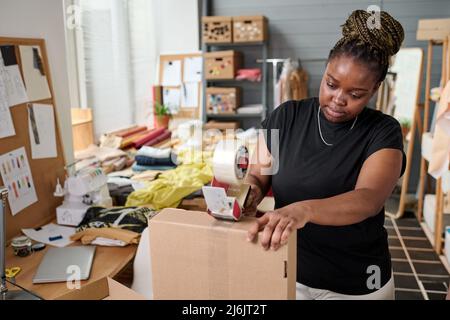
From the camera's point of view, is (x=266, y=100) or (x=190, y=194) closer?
(x=190, y=194)

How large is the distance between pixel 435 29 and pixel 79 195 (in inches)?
99.9

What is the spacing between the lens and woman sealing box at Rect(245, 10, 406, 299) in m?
0.87

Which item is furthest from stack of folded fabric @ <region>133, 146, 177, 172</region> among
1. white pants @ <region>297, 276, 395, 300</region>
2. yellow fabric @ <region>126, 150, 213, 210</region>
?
white pants @ <region>297, 276, 395, 300</region>

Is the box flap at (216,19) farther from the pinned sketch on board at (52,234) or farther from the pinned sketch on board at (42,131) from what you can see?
the pinned sketch on board at (52,234)

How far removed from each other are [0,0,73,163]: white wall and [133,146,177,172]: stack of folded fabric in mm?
763

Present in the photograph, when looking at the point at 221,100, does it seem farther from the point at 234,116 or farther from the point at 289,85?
the point at 289,85

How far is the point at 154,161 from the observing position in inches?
111

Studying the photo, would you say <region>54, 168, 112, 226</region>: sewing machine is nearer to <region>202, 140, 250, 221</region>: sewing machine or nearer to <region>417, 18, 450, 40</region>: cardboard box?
<region>202, 140, 250, 221</region>: sewing machine

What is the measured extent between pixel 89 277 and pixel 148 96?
10.8 feet

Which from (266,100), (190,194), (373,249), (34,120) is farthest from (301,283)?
(266,100)

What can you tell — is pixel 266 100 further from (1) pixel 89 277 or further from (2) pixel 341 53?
(2) pixel 341 53

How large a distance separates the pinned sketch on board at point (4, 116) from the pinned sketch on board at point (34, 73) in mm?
128

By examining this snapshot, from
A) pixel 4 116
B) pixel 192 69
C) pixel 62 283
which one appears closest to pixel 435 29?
pixel 192 69
